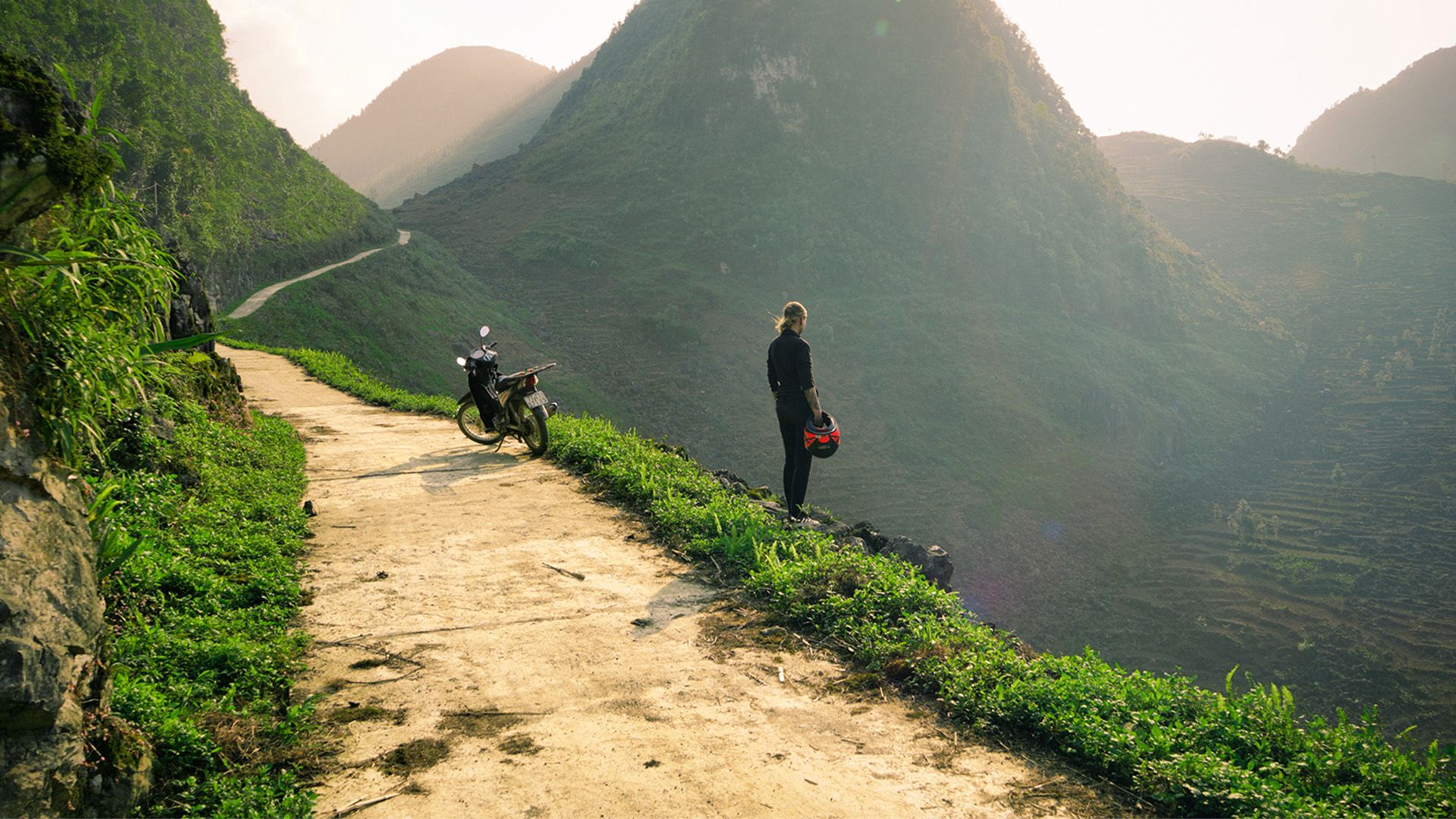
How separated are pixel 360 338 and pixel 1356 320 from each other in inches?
2753

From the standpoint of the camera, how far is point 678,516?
6914 mm

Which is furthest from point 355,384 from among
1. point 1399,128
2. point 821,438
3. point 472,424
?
point 1399,128

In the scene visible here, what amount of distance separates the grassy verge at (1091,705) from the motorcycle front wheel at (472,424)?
4.73m

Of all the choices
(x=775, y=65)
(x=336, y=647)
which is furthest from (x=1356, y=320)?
(x=336, y=647)

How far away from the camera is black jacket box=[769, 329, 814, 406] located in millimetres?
7125

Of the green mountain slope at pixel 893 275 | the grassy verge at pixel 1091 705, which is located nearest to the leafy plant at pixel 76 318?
the grassy verge at pixel 1091 705

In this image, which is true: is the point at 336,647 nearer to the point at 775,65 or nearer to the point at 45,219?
the point at 45,219

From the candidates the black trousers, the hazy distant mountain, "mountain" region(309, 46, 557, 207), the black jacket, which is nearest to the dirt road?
the black trousers

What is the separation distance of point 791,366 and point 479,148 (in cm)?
10240

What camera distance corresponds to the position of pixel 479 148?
98250 mm

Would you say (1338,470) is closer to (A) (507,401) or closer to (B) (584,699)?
(A) (507,401)

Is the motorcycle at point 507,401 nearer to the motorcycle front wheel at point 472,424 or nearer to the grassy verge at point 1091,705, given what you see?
the motorcycle front wheel at point 472,424

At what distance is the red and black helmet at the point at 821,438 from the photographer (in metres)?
7.16

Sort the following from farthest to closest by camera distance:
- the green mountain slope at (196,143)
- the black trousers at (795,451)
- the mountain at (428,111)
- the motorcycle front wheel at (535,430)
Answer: the mountain at (428,111) → the green mountain slope at (196,143) → the motorcycle front wheel at (535,430) → the black trousers at (795,451)
